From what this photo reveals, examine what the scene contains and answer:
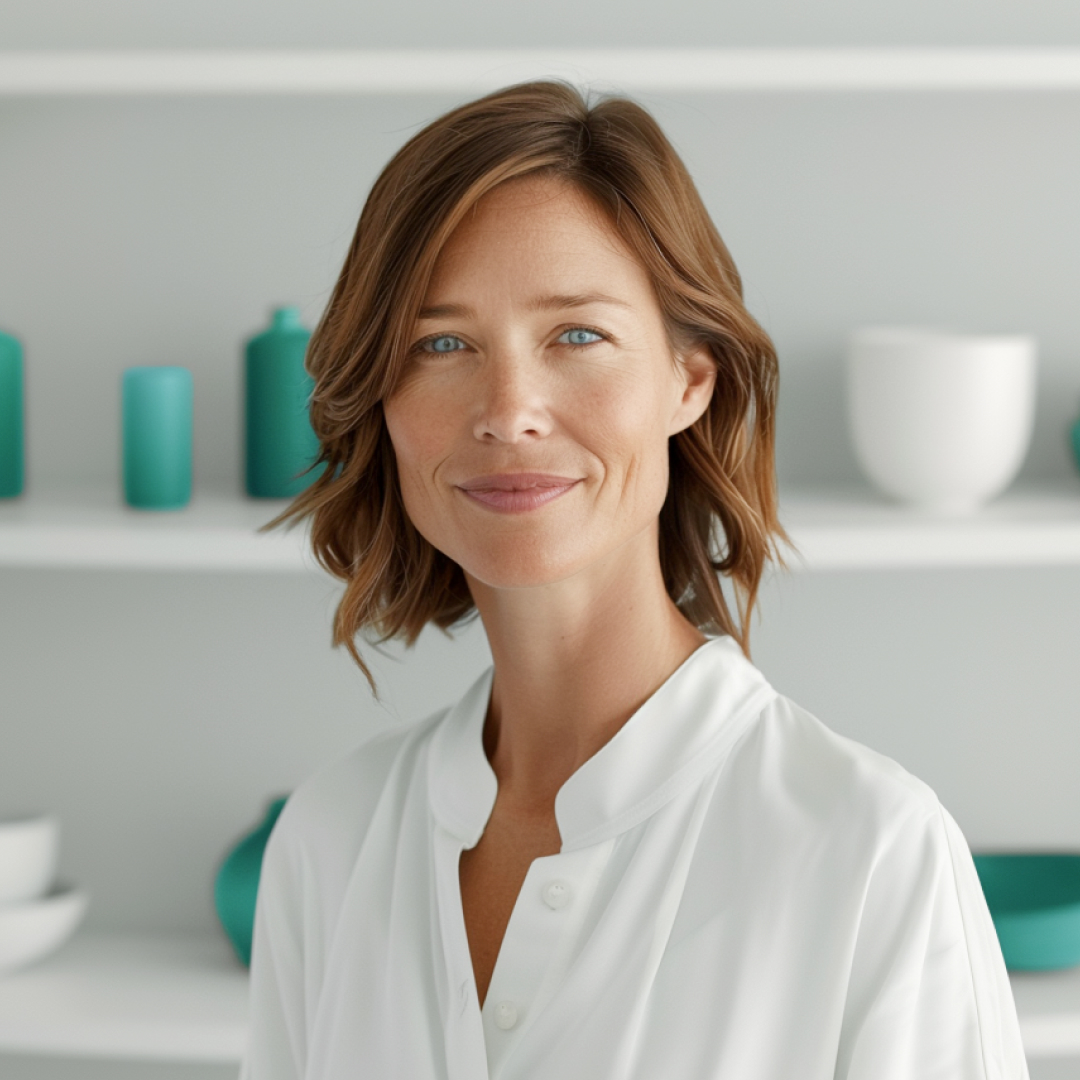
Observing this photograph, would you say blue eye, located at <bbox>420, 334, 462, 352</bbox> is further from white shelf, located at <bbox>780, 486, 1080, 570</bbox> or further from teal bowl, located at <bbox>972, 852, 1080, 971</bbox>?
teal bowl, located at <bbox>972, 852, 1080, 971</bbox>

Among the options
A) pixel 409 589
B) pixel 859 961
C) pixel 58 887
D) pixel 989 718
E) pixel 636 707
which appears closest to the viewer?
pixel 859 961

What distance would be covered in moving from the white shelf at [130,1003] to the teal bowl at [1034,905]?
97cm

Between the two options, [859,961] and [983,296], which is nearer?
[859,961]

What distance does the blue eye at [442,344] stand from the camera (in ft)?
3.04

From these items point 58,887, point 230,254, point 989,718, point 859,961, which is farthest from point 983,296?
point 58,887

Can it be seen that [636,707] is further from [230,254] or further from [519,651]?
[230,254]

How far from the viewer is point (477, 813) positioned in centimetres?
103

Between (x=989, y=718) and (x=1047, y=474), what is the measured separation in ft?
1.21

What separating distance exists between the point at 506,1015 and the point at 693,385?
0.47 m

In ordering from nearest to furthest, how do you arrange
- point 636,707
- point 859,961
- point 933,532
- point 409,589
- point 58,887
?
point 859,961
point 636,707
point 409,589
point 933,532
point 58,887

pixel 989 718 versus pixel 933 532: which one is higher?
pixel 933 532

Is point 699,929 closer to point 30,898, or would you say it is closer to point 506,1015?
point 506,1015

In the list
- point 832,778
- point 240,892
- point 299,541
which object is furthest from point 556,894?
point 240,892

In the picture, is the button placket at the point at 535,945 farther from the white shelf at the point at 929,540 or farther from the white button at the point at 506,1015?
the white shelf at the point at 929,540
